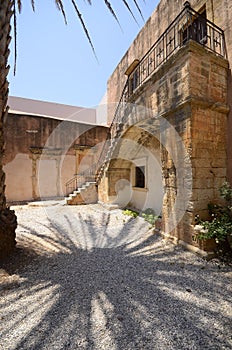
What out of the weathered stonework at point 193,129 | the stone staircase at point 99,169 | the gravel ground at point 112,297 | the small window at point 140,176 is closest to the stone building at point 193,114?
the weathered stonework at point 193,129

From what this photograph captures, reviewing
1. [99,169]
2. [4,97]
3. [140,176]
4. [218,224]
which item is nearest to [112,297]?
[218,224]

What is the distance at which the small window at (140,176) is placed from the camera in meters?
8.74

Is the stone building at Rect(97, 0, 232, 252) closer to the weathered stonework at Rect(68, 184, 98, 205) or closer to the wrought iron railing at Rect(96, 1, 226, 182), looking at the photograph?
the wrought iron railing at Rect(96, 1, 226, 182)

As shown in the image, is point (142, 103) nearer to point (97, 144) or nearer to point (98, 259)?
point (98, 259)

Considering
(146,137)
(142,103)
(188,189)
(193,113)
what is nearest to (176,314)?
(188,189)

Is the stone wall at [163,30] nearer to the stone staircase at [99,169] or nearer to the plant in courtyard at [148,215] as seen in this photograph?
the stone staircase at [99,169]

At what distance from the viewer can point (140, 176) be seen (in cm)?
898

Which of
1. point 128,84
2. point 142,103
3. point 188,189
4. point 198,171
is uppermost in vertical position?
point 128,84

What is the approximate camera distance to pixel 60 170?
36.3ft

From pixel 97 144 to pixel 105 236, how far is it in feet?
25.6

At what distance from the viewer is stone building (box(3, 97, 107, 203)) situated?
992cm

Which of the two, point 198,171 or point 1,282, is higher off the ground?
point 198,171

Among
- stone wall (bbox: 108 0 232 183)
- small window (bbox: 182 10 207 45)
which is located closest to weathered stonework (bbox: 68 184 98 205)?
stone wall (bbox: 108 0 232 183)

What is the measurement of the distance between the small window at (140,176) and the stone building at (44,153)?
389cm
